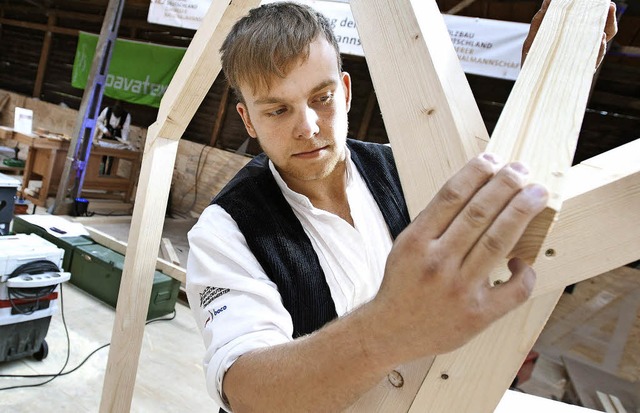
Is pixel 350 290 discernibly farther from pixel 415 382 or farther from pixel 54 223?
pixel 54 223

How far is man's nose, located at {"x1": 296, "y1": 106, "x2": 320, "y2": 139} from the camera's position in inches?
42.2

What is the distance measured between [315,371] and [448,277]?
250 millimetres

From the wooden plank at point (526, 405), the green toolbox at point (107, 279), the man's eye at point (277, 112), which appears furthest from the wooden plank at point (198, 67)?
the green toolbox at point (107, 279)

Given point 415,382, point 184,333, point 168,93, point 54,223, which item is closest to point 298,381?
point 415,382

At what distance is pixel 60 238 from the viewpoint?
4.20m

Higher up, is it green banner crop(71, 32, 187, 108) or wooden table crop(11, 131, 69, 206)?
green banner crop(71, 32, 187, 108)

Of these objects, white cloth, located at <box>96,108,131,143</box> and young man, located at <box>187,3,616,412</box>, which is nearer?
young man, located at <box>187,3,616,412</box>

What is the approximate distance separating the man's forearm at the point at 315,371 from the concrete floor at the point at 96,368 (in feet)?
8.04

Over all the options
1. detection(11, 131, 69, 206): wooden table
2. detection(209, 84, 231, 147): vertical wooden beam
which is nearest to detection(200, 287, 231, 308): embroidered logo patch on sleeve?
detection(11, 131, 69, 206): wooden table

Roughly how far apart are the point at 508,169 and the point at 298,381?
0.40 m

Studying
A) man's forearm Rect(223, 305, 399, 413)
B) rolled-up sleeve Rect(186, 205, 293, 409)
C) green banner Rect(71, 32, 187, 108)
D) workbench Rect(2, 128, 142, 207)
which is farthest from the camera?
green banner Rect(71, 32, 187, 108)

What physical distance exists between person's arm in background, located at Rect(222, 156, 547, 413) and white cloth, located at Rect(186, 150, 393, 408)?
6.7 inches

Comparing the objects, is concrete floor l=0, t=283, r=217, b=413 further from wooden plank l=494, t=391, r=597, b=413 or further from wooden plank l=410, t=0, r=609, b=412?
wooden plank l=410, t=0, r=609, b=412

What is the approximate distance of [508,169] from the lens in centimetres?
39
